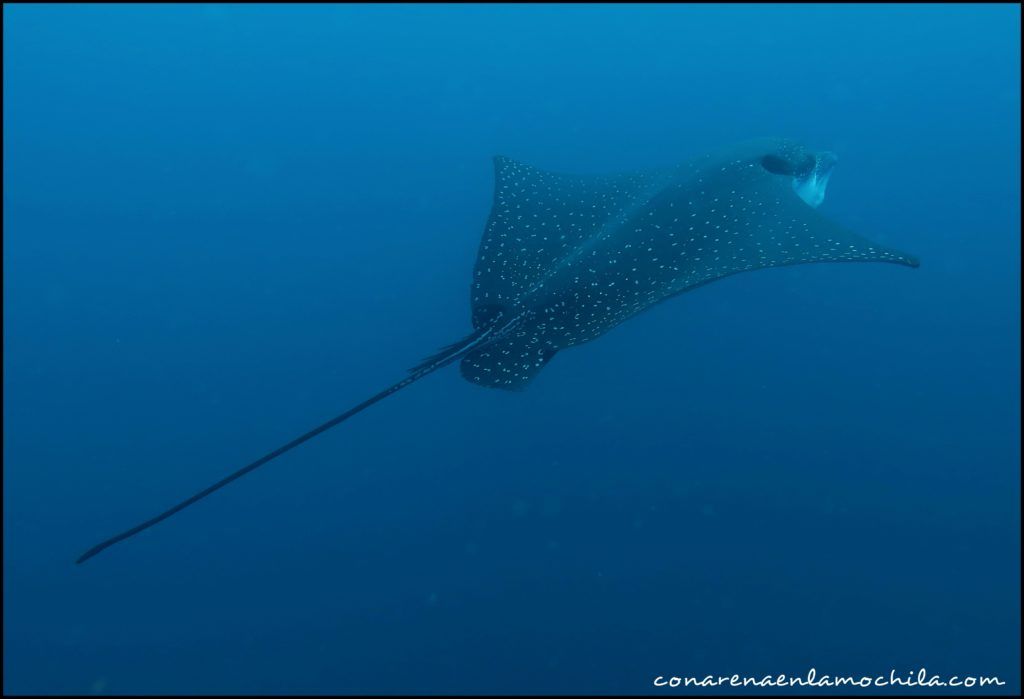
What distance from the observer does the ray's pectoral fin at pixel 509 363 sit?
13.1 feet

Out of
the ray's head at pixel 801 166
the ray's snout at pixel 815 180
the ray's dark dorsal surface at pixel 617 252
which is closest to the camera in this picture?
the ray's dark dorsal surface at pixel 617 252

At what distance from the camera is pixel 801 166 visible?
198 inches

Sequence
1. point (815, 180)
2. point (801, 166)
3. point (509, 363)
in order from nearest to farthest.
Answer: point (509, 363), point (801, 166), point (815, 180)

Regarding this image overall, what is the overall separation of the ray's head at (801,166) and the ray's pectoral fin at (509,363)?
2.50 metres

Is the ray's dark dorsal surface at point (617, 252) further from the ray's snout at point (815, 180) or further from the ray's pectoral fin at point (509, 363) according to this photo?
the ray's snout at point (815, 180)

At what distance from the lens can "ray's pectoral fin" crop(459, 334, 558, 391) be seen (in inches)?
158

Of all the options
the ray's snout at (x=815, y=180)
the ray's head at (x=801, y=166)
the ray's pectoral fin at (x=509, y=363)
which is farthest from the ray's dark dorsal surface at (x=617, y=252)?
the ray's snout at (x=815, y=180)

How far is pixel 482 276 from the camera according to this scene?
4258 millimetres

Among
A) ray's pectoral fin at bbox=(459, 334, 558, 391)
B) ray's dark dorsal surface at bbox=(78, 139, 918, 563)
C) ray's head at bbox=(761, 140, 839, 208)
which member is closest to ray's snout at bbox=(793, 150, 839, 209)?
ray's head at bbox=(761, 140, 839, 208)

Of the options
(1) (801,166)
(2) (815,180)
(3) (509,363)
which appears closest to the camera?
(3) (509,363)

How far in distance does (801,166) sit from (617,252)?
209 centimetres

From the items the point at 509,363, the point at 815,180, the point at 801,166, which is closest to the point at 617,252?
the point at 509,363

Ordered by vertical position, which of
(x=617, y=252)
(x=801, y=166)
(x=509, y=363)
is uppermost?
(x=801, y=166)

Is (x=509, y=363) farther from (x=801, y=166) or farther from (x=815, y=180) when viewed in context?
(x=815, y=180)
